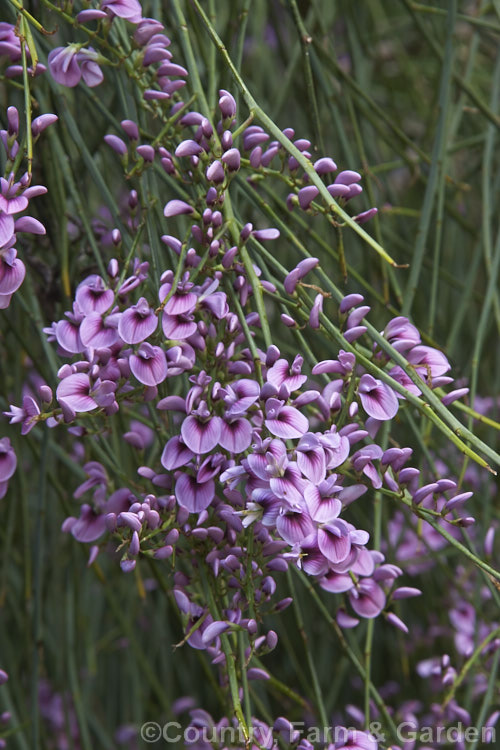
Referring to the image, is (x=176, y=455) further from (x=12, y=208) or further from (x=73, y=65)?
(x=73, y=65)

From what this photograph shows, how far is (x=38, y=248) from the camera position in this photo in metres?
1.01

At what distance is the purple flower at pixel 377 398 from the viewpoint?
23.9 inches

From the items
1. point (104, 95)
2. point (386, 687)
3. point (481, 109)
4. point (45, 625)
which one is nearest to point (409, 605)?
point (386, 687)

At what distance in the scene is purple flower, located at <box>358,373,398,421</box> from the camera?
61 centimetres

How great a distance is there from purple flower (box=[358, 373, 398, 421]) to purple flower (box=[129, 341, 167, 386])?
0.14 m

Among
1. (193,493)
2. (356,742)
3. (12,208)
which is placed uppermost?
(12,208)

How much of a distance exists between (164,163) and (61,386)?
20 centimetres

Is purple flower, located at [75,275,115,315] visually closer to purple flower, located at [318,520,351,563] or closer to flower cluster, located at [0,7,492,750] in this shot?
flower cluster, located at [0,7,492,750]

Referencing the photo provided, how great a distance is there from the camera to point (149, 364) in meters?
0.62

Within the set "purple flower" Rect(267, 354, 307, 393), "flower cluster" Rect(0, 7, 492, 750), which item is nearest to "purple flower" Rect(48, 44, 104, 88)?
"flower cluster" Rect(0, 7, 492, 750)

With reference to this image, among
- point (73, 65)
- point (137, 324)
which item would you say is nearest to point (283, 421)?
point (137, 324)

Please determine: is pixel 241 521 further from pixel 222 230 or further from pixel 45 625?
pixel 45 625

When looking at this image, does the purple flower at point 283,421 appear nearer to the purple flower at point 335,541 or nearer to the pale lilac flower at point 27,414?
the purple flower at point 335,541

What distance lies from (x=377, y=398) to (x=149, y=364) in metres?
0.17
